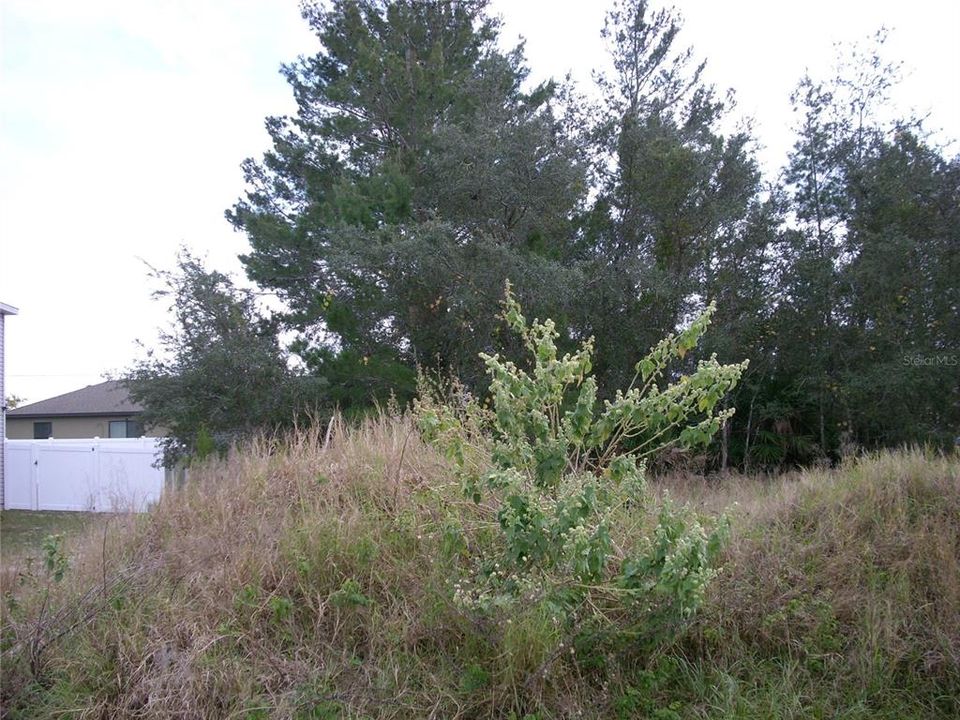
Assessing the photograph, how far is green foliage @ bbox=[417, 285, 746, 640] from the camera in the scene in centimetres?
429

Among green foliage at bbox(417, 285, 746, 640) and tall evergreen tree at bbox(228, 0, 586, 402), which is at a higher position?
tall evergreen tree at bbox(228, 0, 586, 402)

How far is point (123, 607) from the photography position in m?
4.98

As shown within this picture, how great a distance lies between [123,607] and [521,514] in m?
2.52

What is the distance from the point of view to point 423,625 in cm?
488

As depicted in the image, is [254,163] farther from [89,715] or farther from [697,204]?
[89,715]

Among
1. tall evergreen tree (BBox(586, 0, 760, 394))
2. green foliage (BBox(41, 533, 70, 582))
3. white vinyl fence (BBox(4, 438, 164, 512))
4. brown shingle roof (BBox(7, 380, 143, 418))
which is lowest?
white vinyl fence (BBox(4, 438, 164, 512))

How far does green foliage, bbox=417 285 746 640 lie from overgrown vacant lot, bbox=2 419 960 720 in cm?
23

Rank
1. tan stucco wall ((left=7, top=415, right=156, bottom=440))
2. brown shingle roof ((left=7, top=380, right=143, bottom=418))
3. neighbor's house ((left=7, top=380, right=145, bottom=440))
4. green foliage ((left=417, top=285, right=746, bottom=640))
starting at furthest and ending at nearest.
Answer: tan stucco wall ((left=7, top=415, right=156, bottom=440)), neighbor's house ((left=7, top=380, right=145, bottom=440)), brown shingle roof ((left=7, top=380, right=143, bottom=418)), green foliage ((left=417, top=285, right=746, bottom=640))

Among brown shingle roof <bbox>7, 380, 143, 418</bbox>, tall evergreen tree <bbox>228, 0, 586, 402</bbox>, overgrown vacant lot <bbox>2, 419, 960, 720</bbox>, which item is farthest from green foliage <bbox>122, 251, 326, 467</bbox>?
brown shingle roof <bbox>7, 380, 143, 418</bbox>

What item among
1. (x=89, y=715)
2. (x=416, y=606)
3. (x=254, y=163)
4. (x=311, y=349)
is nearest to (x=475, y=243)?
(x=311, y=349)

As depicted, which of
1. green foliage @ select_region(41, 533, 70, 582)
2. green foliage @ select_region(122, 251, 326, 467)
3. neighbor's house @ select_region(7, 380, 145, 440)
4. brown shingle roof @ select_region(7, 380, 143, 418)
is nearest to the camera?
green foliage @ select_region(41, 533, 70, 582)

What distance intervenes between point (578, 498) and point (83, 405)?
28360 millimetres

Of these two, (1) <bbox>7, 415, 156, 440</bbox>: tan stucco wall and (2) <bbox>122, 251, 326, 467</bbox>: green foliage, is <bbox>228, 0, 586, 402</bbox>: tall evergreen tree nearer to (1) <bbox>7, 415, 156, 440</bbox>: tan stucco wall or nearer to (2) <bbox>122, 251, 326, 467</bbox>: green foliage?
(2) <bbox>122, 251, 326, 467</bbox>: green foliage

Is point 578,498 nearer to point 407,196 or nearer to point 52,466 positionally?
point 407,196
